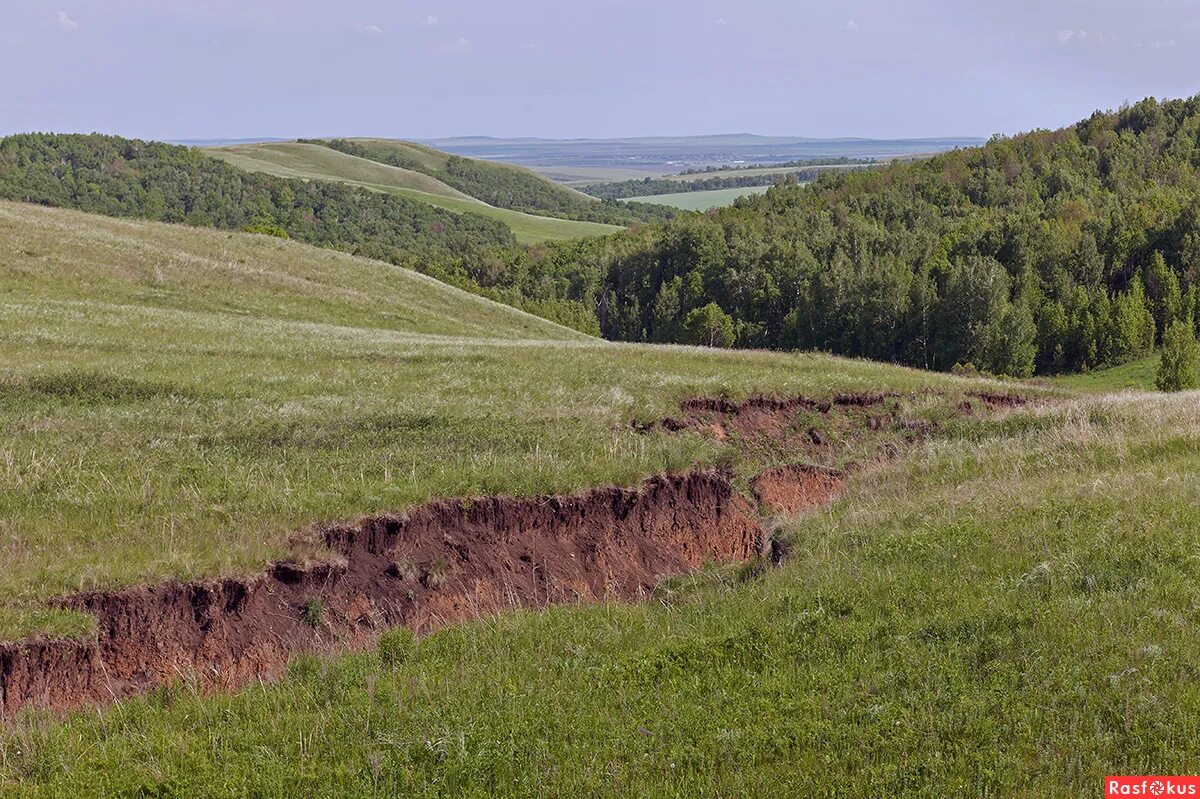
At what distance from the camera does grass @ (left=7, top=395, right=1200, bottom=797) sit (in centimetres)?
708

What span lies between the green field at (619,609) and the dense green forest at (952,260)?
7967 centimetres

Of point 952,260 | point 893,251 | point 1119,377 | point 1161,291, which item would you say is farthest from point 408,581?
point 893,251

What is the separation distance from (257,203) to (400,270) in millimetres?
152102

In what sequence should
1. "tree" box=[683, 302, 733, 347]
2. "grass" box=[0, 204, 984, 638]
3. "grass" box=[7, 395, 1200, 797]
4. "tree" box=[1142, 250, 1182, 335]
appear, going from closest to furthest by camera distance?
"grass" box=[7, 395, 1200, 797] → "grass" box=[0, 204, 984, 638] → "tree" box=[1142, 250, 1182, 335] → "tree" box=[683, 302, 733, 347]

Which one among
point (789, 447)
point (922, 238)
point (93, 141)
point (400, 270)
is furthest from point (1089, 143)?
point (93, 141)

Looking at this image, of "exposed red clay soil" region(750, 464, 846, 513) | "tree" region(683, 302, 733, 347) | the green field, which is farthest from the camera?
"tree" region(683, 302, 733, 347)

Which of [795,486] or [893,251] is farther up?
[893,251]

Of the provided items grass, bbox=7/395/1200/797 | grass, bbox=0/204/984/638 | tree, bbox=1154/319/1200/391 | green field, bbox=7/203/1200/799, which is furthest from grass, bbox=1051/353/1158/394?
grass, bbox=7/395/1200/797

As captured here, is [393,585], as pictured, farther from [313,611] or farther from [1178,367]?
[1178,367]

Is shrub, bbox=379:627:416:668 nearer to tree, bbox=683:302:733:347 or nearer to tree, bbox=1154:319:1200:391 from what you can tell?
tree, bbox=1154:319:1200:391

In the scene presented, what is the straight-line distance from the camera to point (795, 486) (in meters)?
20.5

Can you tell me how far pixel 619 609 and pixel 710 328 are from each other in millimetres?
102660

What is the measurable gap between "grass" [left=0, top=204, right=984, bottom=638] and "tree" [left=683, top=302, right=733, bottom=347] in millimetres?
75557

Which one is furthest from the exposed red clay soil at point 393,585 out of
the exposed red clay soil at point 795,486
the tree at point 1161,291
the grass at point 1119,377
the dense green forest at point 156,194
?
the dense green forest at point 156,194
